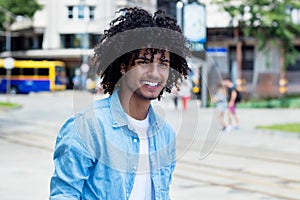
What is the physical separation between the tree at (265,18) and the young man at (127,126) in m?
30.8

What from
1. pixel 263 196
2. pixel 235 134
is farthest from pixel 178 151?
pixel 235 134

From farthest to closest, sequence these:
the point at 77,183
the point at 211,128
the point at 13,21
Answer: the point at 13,21 < the point at 211,128 < the point at 77,183

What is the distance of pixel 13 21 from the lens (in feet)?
193

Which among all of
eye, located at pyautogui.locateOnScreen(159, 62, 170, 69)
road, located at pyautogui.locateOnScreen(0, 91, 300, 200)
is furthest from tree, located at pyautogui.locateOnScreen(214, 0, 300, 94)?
eye, located at pyautogui.locateOnScreen(159, 62, 170, 69)

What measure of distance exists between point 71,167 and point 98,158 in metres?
0.12

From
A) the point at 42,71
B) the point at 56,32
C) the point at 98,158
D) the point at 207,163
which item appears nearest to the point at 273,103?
the point at 207,163

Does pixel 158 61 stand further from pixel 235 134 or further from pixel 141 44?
pixel 235 134

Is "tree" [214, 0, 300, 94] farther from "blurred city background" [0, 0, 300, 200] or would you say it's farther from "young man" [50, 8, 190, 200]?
"young man" [50, 8, 190, 200]

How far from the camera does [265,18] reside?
33.8 m

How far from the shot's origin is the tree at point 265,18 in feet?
111

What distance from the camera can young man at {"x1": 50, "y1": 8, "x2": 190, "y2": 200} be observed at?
9.55ft

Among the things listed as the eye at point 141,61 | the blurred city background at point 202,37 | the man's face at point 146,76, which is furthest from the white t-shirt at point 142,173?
the blurred city background at point 202,37

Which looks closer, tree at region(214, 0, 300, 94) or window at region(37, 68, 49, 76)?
tree at region(214, 0, 300, 94)

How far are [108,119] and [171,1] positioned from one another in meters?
28.3
